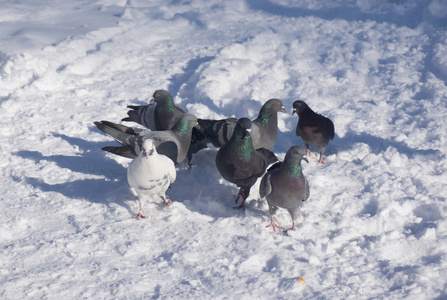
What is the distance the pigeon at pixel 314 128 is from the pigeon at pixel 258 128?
27 centimetres

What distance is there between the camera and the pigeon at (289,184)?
387 cm

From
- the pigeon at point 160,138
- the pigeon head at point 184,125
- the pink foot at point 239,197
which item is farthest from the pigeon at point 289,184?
the pigeon head at point 184,125

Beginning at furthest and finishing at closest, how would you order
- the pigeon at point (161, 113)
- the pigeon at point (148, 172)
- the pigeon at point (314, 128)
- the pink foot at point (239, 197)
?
the pigeon at point (161, 113) → the pigeon at point (314, 128) → the pink foot at point (239, 197) → the pigeon at point (148, 172)

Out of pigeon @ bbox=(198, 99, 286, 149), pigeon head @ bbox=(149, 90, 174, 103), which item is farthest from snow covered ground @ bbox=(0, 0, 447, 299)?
pigeon head @ bbox=(149, 90, 174, 103)

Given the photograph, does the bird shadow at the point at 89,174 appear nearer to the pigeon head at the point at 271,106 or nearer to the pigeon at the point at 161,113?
the pigeon at the point at 161,113

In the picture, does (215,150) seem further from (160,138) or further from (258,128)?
(160,138)

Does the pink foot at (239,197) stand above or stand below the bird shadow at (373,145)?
below

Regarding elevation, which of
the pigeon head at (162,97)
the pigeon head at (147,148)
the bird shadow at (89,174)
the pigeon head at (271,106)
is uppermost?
the pigeon head at (147,148)

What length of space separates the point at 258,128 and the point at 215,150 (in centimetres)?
64

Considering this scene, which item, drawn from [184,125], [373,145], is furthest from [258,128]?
[373,145]

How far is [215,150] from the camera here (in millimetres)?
5344

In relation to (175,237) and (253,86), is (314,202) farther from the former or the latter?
(253,86)

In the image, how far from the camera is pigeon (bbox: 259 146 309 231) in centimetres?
387

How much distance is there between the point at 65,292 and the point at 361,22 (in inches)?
281
